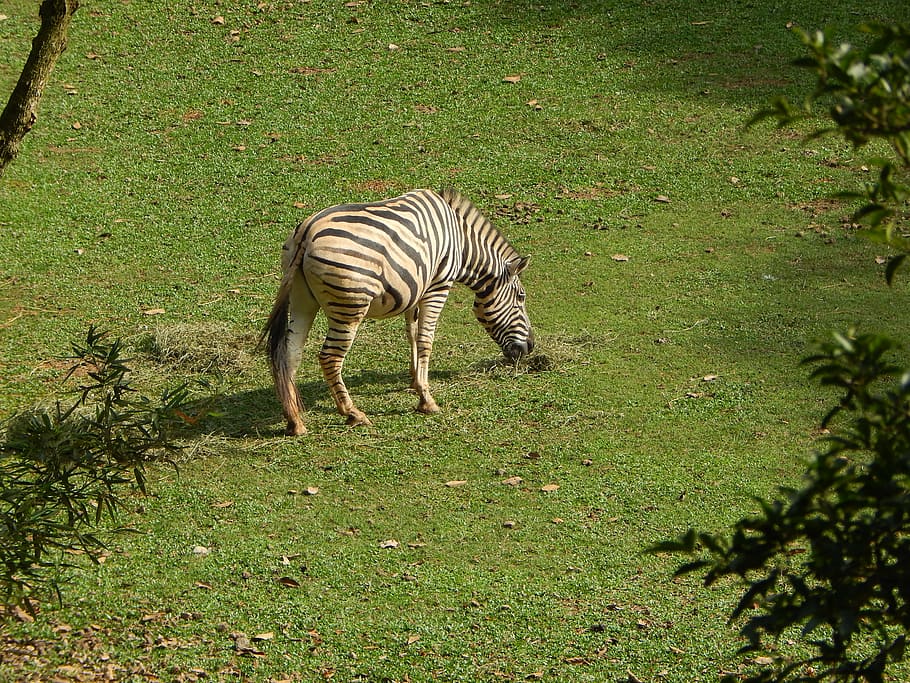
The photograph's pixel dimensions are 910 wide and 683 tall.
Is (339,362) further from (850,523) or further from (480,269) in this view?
(850,523)

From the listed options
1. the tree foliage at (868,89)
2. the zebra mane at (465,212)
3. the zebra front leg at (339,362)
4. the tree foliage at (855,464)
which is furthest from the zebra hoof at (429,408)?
the tree foliage at (868,89)

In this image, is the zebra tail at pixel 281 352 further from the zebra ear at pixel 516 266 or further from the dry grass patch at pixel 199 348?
the zebra ear at pixel 516 266

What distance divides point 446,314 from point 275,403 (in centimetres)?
233

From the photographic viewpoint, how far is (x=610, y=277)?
34.0 ft

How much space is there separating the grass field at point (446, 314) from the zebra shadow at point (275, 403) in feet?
0.11

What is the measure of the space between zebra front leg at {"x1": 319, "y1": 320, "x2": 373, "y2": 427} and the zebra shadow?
28 cm

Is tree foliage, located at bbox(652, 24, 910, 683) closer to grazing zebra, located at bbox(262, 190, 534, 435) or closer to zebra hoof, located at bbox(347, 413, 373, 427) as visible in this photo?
grazing zebra, located at bbox(262, 190, 534, 435)

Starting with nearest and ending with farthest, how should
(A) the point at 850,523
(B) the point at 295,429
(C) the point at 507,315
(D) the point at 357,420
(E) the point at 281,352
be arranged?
1. (A) the point at 850,523
2. (E) the point at 281,352
3. (B) the point at 295,429
4. (D) the point at 357,420
5. (C) the point at 507,315

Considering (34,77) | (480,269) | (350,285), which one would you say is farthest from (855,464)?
(480,269)

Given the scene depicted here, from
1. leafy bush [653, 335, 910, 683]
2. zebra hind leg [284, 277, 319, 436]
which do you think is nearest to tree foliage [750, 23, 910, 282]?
leafy bush [653, 335, 910, 683]

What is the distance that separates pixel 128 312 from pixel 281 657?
5448mm

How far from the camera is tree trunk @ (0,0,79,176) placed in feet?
16.0

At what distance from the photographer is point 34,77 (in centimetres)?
489

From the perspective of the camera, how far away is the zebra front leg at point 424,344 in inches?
314
